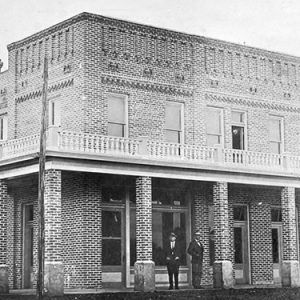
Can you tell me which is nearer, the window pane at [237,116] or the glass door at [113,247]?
the glass door at [113,247]

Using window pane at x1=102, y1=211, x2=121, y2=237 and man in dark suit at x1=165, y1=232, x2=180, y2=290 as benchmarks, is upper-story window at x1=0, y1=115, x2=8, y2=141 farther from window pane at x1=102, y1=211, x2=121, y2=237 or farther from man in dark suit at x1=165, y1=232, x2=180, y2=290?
man in dark suit at x1=165, y1=232, x2=180, y2=290

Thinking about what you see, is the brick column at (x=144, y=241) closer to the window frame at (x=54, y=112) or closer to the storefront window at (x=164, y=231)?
the storefront window at (x=164, y=231)

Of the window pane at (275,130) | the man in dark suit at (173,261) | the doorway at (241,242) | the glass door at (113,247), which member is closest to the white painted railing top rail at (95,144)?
the glass door at (113,247)

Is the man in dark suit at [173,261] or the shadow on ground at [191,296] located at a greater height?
the man in dark suit at [173,261]

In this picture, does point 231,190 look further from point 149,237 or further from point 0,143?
point 0,143

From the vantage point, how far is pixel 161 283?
29906mm

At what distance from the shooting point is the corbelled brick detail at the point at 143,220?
87.0 feet

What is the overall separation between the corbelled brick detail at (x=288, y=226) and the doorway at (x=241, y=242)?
275cm

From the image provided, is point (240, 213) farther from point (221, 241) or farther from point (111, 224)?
point (111, 224)

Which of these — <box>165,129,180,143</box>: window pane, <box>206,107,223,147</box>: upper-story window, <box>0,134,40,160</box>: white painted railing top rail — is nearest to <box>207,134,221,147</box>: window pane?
<box>206,107,223,147</box>: upper-story window

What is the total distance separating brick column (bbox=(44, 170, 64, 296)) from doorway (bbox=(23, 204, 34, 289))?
6201 mm

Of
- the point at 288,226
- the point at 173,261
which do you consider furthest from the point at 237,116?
the point at 173,261

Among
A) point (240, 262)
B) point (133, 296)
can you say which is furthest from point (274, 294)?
point (240, 262)

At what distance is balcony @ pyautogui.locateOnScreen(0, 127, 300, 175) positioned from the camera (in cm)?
2558
